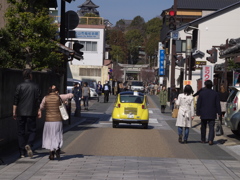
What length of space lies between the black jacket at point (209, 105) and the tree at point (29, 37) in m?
5.56

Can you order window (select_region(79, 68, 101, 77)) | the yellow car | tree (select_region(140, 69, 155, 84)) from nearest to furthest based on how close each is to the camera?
the yellow car, window (select_region(79, 68, 101, 77)), tree (select_region(140, 69, 155, 84))

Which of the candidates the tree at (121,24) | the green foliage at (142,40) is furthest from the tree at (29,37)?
the tree at (121,24)

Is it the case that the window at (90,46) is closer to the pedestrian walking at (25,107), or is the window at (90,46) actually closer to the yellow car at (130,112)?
the yellow car at (130,112)

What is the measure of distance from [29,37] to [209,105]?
6601 mm

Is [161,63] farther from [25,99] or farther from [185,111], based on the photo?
[25,99]

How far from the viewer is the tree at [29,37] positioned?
1694cm

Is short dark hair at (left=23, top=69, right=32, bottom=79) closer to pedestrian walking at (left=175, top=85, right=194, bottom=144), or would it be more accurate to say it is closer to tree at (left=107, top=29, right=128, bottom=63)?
pedestrian walking at (left=175, top=85, right=194, bottom=144)

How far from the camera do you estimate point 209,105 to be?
1484cm

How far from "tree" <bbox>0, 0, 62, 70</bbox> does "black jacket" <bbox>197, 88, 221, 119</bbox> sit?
556 cm

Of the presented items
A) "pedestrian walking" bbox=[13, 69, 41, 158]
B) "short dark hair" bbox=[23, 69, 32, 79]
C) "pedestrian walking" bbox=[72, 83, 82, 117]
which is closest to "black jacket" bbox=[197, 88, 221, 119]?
"pedestrian walking" bbox=[13, 69, 41, 158]

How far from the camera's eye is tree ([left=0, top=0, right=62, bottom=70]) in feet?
55.6

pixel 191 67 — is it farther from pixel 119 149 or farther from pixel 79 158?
pixel 79 158

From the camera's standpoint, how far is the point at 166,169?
9.92 m

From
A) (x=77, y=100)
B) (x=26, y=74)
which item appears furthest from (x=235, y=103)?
(x=77, y=100)
